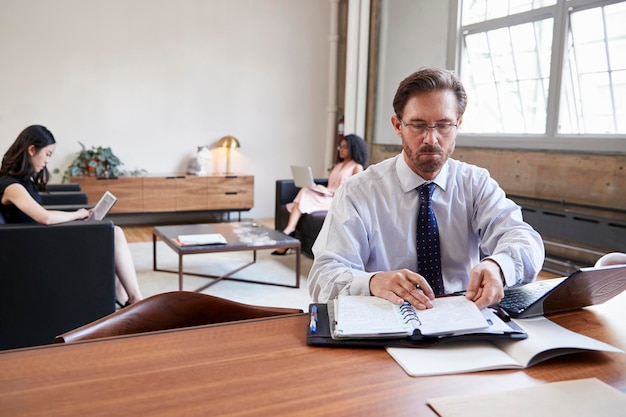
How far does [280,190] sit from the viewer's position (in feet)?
18.7

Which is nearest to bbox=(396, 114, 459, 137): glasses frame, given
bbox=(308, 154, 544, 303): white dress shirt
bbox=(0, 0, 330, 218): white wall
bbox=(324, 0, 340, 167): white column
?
bbox=(308, 154, 544, 303): white dress shirt

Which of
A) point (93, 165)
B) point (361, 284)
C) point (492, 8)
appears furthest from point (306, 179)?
point (361, 284)

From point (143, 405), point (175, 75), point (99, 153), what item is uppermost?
point (175, 75)

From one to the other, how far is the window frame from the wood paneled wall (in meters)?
0.06

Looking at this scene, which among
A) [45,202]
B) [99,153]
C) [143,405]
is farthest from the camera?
[99,153]

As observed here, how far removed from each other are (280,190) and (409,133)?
4.08 meters

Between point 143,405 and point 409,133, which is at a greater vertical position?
point 409,133

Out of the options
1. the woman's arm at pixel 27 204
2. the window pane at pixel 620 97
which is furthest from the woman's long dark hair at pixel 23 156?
the window pane at pixel 620 97

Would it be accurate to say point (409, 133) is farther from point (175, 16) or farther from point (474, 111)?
point (175, 16)

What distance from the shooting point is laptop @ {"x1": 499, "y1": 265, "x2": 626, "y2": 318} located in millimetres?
1272

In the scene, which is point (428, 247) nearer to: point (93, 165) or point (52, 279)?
point (52, 279)

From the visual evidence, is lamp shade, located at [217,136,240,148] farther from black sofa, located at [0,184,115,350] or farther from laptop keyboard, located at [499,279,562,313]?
laptop keyboard, located at [499,279,562,313]

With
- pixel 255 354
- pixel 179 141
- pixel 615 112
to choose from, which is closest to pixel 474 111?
pixel 615 112

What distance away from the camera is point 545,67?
16.3ft
